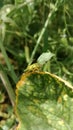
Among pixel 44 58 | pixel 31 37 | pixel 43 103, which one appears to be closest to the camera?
pixel 43 103

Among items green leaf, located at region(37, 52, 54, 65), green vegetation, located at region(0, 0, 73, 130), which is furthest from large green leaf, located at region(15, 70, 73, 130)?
green vegetation, located at region(0, 0, 73, 130)

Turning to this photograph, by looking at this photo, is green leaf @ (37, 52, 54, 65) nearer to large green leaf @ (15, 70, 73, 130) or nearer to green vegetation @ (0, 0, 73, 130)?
green vegetation @ (0, 0, 73, 130)

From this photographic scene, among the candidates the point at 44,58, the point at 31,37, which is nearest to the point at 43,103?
the point at 44,58

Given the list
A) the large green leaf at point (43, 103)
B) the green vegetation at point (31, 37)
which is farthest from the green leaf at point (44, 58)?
the large green leaf at point (43, 103)

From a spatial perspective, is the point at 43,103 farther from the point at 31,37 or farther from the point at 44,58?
the point at 31,37

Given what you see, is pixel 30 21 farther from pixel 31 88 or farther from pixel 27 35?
pixel 31 88

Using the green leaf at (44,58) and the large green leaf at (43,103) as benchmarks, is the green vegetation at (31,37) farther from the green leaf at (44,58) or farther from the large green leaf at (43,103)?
the large green leaf at (43,103)

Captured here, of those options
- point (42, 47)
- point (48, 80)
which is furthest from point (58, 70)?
point (48, 80)
